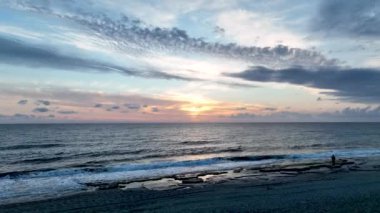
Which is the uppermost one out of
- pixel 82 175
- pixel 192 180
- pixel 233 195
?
pixel 82 175

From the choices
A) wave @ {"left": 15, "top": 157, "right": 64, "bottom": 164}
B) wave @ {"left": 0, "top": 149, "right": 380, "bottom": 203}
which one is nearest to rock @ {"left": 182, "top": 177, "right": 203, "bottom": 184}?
wave @ {"left": 0, "top": 149, "right": 380, "bottom": 203}

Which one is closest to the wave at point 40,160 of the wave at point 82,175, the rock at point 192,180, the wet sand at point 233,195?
the wave at point 82,175

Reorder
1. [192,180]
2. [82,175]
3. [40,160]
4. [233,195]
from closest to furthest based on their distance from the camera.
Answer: [233,195] → [192,180] → [82,175] → [40,160]

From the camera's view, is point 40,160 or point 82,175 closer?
point 82,175

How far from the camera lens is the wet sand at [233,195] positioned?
18344mm

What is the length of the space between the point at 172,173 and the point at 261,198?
1252 cm

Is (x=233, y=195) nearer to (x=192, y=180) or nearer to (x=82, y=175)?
(x=192, y=180)

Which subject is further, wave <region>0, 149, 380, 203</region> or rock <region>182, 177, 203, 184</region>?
rock <region>182, 177, 203, 184</region>

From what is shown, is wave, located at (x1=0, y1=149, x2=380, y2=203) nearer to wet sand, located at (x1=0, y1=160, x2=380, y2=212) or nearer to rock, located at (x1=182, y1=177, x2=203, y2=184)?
wet sand, located at (x1=0, y1=160, x2=380, y2=212)

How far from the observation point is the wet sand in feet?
60.2

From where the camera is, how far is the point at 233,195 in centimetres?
2147

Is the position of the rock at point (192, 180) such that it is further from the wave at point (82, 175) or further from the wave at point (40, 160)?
the wave at point (40, 160)

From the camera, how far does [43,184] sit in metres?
26.1

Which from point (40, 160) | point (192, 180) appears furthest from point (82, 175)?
point (40, 160)
